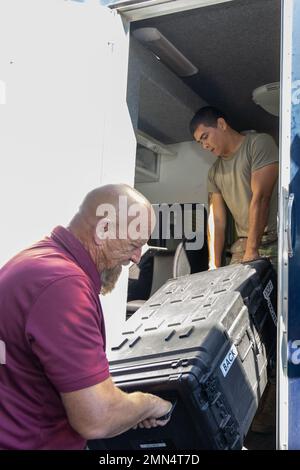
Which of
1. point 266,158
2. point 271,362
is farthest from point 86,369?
point 266,158

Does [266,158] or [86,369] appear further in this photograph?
[266,158]

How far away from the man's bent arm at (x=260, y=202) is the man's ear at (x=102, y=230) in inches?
54.8

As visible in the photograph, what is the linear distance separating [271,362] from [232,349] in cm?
45

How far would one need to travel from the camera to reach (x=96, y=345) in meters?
1.42

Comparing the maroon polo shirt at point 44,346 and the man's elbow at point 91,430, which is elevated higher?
the maroon polo shirt at point 44,346

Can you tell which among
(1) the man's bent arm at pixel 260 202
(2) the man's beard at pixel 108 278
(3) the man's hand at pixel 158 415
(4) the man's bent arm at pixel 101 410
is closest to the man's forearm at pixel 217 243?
(1) the man's bent arm at pixel 260 202

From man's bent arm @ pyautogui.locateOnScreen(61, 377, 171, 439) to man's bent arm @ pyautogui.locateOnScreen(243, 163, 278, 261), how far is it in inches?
61.5

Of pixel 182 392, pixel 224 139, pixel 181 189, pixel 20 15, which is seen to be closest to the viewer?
pixel 182 392

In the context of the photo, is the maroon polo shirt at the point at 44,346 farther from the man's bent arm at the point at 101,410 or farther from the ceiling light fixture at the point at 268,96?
the ceiling light fixture at the point at 268,96

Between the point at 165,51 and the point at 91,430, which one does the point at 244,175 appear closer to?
the point at 165,51

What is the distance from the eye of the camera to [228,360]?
1835 mm

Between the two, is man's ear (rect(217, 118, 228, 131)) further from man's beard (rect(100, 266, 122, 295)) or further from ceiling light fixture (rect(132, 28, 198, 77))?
man's beard (rect(100, 266, 122, 295))

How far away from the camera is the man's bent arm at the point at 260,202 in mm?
2904

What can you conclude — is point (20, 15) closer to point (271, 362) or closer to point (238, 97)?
point (271, 362)
